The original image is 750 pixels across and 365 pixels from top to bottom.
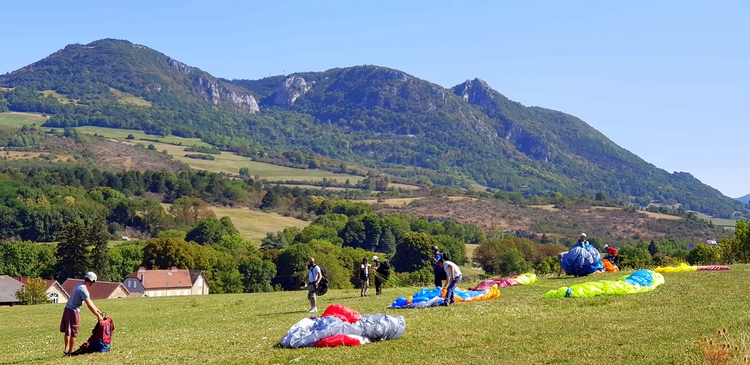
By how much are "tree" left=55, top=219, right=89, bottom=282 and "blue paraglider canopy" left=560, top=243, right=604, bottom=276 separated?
77645 mm

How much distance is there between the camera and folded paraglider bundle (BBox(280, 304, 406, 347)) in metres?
21.5

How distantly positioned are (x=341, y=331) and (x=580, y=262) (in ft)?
68.7

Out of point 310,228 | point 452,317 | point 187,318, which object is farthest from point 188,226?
point 452,317

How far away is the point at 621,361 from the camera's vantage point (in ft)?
58.0

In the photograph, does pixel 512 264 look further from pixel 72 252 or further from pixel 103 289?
pixel 72 252

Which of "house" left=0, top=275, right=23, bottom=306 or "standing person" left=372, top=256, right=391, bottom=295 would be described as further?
"house" left=0, top=275, right=23, bottom=306

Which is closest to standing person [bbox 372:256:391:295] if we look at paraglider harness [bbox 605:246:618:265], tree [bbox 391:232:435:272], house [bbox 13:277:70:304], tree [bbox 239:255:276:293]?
paraglider harness [bbox 605:246:618:265]

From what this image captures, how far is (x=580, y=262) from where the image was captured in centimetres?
3978

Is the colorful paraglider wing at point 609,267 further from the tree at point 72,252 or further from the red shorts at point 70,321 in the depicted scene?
the tree at point 72,252

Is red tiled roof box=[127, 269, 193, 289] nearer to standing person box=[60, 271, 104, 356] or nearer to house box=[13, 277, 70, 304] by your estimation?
house box=[13, 277, 70, 304]

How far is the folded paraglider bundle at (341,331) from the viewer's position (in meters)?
21.5

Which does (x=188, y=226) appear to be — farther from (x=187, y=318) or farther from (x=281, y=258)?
(x=187, y=318)

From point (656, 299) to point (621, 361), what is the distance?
10925 millimetres

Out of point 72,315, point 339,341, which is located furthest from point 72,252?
point 339,341
